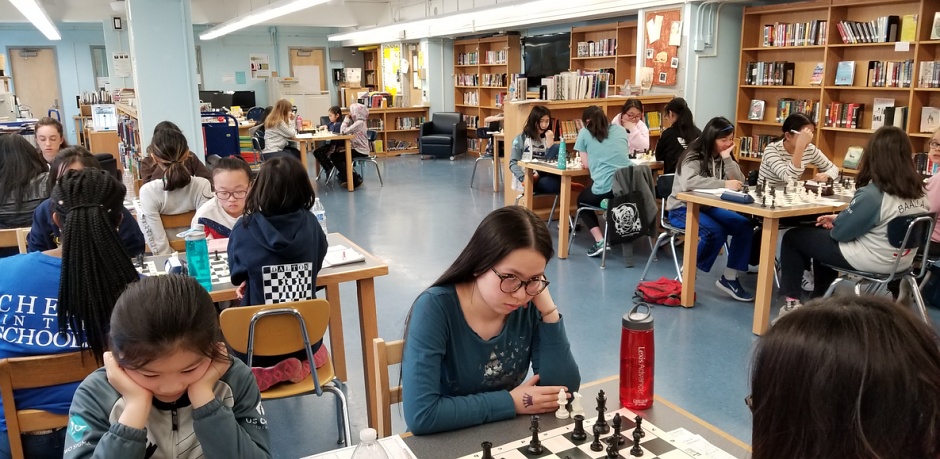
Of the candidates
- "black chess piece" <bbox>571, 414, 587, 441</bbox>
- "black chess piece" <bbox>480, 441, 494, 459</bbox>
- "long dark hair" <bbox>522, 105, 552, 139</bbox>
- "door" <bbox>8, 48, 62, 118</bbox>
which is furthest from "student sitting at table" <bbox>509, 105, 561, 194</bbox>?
"door" <bbox>8, 48, 62, 118</bbox>

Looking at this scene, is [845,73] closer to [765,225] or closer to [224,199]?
[765,225]

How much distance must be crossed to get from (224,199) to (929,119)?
21.3ft

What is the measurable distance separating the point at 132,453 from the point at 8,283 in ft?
3.15

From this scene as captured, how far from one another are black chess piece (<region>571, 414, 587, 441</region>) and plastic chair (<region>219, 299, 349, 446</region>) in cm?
118

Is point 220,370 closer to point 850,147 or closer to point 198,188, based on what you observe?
point 198,188

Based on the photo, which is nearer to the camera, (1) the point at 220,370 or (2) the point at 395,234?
(1) the point at 220,370

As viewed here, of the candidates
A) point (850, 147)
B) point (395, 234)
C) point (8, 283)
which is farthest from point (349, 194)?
point (8, 283)

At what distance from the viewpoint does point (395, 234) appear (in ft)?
23.3

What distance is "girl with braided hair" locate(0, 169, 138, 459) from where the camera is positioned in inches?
79.5

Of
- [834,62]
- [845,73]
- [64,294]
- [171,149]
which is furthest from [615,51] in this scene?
[64,294]

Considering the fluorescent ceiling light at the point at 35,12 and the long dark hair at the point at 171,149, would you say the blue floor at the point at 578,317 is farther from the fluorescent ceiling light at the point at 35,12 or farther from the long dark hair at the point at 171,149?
the fluorescent ceiling light at the point at 35,12

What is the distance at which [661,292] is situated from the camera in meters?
4.83

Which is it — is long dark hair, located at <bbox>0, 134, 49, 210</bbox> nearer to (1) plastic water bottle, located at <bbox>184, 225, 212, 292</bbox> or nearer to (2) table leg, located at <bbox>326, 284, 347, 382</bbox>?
(1) plastic water bottle, located at <bbox>184, 225, 212, 292</bbox>

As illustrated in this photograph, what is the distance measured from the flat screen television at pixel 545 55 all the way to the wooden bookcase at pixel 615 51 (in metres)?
0.22
